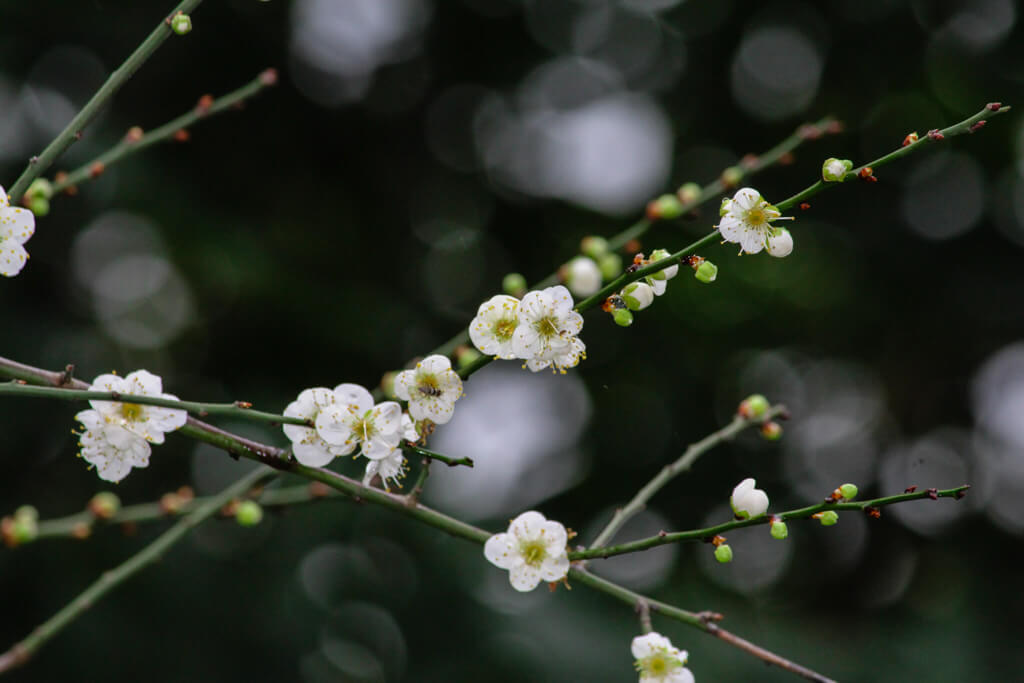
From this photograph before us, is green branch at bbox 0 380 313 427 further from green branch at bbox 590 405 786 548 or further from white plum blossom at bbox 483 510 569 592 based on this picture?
green branch at bbox 590 405 786 548

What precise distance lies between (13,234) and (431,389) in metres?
0.49

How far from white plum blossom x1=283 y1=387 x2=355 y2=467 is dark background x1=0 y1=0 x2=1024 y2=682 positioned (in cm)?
170

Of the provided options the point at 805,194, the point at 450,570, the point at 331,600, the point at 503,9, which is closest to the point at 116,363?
the point at 331,600

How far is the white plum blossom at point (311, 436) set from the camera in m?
0.99

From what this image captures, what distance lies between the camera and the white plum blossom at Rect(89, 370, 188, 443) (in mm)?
991

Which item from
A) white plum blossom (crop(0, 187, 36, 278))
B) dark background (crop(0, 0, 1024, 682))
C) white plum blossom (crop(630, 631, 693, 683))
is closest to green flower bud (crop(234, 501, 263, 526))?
white plum blossom (crop(0, 187, 36, 278))

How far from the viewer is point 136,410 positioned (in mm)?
1040

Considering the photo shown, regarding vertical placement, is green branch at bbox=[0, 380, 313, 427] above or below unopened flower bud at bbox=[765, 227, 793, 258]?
below

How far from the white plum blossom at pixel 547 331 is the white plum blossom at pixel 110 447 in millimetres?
465

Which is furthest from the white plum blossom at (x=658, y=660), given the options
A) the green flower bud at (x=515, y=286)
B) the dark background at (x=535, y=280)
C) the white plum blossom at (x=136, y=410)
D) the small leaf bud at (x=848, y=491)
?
the dark background at (x=535, y=280)

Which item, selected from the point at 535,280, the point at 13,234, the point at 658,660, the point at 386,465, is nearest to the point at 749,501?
the point at 658,660

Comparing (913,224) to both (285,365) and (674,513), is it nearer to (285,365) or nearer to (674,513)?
(674,513)

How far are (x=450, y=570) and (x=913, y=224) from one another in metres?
2.80

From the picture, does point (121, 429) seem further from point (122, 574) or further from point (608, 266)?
point (608, 266)
